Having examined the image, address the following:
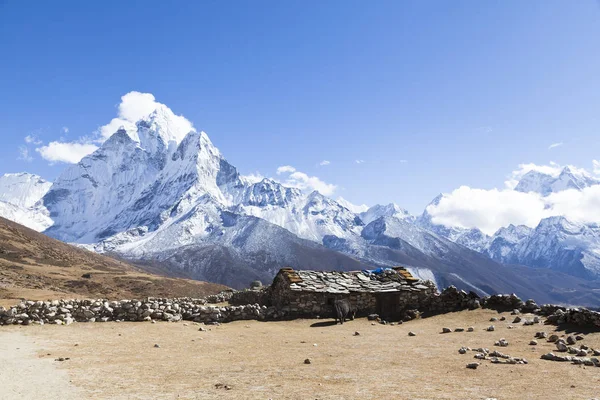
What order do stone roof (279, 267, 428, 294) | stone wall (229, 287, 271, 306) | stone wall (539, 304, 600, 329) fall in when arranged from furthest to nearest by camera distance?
stone wall (229, 287, 271, 306) → stone roof (279, 267, 428, 294) → stone wall (539, 304, 600, 329)

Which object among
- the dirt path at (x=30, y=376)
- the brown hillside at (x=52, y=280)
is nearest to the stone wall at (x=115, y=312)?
the dirt path at (x=30, y=376)

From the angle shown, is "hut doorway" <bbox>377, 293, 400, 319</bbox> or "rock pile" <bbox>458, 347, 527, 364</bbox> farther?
"hut doorway" <bbox>377, 293, 400, 319</bbox>

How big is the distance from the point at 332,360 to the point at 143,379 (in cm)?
645

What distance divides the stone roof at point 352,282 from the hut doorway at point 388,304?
43 centimetres

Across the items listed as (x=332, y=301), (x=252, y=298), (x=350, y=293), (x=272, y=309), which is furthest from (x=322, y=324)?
(x=252, y=298)

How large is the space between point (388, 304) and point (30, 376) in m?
22.2

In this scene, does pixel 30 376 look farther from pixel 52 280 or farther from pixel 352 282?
pixel 52 280

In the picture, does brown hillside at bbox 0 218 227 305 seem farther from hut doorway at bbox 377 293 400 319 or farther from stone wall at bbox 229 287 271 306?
hut doorway at bbox 377 293 400 319

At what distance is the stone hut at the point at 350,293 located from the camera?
29.3 metres

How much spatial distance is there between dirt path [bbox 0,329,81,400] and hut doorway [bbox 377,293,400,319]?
2009cm

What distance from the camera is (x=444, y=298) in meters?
29.8

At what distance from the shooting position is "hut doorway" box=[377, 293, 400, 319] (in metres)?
29.9

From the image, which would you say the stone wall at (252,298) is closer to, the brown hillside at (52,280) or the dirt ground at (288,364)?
the dirt ground at (288,364)

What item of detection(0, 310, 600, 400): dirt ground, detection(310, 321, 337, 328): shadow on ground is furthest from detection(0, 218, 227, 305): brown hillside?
detection(310, 321, 337, 328): shadow on ground
